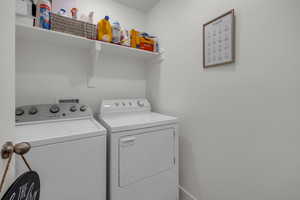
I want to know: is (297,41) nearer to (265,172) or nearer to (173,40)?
(265,172)

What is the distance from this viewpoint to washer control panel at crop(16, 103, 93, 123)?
1.22 m

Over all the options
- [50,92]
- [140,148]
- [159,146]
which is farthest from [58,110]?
[159,146]

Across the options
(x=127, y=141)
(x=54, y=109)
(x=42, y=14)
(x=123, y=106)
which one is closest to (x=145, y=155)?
(x=127, y=141)

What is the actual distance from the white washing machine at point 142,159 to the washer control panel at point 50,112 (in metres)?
0.37

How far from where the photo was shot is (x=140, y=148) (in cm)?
123

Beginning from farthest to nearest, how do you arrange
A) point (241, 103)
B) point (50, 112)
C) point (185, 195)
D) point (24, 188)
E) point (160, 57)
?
point (160, 57) → point (185, 195) → point (50, 112) → point (241, 103) → point (24, 188)

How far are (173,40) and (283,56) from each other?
3.58 ft

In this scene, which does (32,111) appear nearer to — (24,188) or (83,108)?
(83,108)

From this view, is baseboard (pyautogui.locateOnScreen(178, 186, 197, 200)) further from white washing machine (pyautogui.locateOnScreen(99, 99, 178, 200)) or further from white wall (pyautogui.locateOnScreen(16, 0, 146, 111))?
white wall (pyautogui.locateOnScreen(16, 0, 146, 111))

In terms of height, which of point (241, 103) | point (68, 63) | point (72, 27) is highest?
point (72, 27)

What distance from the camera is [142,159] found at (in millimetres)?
1237

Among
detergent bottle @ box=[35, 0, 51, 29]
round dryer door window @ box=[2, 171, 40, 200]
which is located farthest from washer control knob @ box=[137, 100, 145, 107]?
round dryer door window @ box=[2, 171, 40, 200]

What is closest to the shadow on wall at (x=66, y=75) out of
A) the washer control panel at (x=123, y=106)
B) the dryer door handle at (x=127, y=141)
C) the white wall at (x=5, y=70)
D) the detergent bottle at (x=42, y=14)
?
the washer control panel at (x=123, y=106)

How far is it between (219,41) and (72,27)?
55.3 inches
